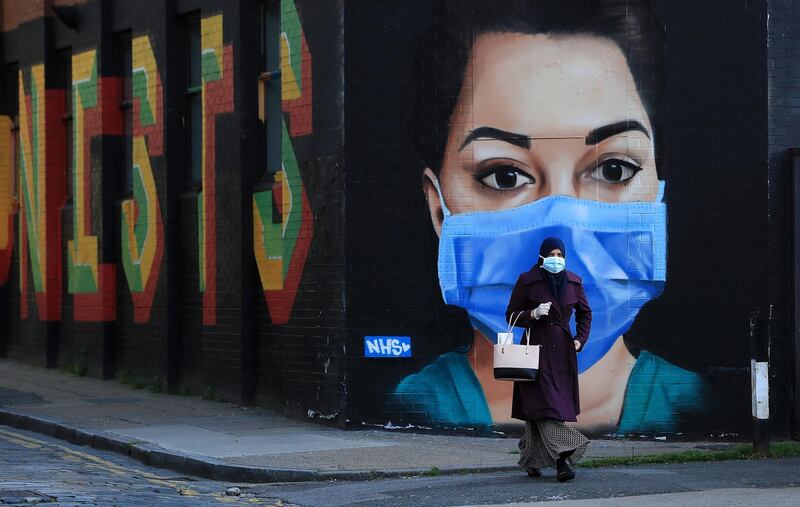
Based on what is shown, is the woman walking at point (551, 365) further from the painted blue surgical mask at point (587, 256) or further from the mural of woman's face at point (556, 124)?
the mural of woman's face at point (556, 124)

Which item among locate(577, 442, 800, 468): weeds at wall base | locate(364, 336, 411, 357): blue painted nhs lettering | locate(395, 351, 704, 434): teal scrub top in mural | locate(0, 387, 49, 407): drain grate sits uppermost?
locate(364, 336, 411, 357): blue painted nhs lettering

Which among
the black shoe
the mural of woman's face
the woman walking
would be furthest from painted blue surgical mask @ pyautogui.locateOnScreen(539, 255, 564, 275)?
the mural of woman's face

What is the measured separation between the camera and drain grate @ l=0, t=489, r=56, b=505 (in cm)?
966

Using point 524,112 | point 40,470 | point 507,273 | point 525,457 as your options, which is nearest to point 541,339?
point 525,457

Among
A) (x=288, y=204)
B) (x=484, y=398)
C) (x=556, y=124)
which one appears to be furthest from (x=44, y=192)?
(x=556, y=124)

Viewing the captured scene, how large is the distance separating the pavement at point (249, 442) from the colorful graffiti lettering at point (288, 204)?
1.53 m

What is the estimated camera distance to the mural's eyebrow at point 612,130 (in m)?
13.8

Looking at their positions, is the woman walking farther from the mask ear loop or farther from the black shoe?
the mask ear loop

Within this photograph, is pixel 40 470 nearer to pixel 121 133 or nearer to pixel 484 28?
pixel 484 28

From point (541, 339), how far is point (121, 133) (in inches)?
424

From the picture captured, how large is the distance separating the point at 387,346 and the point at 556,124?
2940 mm

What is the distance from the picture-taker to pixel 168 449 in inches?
497

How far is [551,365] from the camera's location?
1096 cm

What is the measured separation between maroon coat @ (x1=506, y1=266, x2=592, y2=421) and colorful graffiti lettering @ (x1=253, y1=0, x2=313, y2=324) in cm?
410
